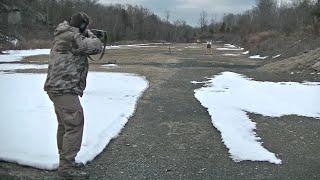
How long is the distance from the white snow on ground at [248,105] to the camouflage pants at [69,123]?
2.46m

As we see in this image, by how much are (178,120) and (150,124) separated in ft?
2.63

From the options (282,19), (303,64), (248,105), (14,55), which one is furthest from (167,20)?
(248,105)

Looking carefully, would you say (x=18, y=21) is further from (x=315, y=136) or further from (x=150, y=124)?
(x=315, y=136)

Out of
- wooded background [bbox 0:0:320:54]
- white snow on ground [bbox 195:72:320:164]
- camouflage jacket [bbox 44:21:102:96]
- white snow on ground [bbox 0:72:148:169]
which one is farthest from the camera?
wooded background [bbox 0:0:320:54]

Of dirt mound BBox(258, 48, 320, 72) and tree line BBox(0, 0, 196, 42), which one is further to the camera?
tree line BBox(0, 0, 196, 42)

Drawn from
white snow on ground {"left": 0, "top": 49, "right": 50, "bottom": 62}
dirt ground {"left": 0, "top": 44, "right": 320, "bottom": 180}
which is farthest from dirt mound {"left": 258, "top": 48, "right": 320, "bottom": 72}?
white snow on ground {"left": 0, "top": 49, "right": 50, "bottom": 62}

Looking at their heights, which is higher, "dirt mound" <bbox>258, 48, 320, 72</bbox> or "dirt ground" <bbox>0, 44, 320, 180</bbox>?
"dirt ground" <bbox>0, 44, 320, 180</bbox>

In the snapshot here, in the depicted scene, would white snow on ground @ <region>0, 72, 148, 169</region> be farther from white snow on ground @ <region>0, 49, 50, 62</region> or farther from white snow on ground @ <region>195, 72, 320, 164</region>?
white snow on ground @ <region>0, 49, 50, 62</region>

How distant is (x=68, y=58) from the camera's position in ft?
21.2

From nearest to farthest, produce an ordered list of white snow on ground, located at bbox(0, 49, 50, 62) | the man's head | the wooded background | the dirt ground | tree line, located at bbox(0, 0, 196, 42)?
the man's head
the dirt ground
white snow on ground, located at bbox(0, 49, 50, 62)
the wooded background
tree line, located at bbox(0, 0, 196, 42)

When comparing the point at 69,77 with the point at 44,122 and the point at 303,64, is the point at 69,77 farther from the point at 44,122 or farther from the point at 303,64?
the point at 303,64

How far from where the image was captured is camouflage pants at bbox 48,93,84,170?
21.1 ft

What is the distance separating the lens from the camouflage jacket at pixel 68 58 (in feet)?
21.0

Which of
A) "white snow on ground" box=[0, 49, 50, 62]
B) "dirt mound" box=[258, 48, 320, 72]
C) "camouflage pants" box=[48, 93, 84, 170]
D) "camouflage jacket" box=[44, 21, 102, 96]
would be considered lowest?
"white snow on ground" box=[0, 49, 50, 62]
